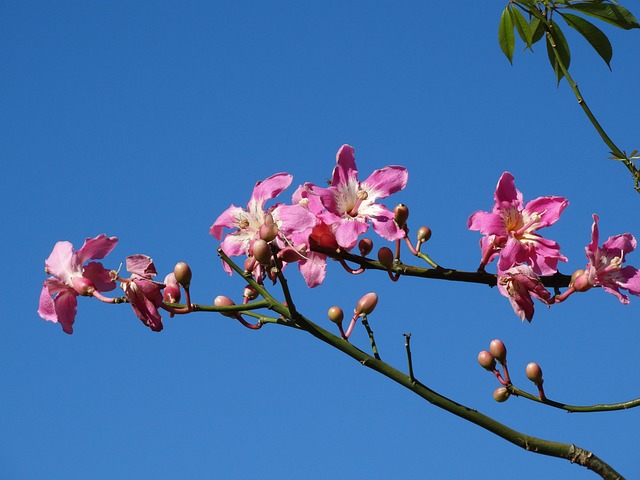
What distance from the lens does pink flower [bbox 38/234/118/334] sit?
204cm

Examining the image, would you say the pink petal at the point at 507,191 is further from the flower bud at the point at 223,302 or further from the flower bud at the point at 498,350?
the flower bud at the point at 223,302

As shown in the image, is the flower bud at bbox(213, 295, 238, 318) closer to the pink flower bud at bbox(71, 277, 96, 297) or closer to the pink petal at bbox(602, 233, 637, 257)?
the pink flower bud at bbox(71, 277, 96, 297)

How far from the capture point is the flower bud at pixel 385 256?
6.44ft

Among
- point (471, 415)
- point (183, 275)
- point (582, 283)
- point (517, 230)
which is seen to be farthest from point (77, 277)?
point (582, 283)

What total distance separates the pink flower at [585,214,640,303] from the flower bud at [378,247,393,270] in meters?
0.53

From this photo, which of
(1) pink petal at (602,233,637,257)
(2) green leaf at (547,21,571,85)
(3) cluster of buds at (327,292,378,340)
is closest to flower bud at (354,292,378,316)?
(3) cluster of buds at (327,292,378,340)

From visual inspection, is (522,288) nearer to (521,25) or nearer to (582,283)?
(582,283)

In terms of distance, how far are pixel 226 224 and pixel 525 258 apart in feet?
2.63

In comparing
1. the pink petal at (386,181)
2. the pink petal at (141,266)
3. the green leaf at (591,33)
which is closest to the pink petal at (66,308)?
the pink petal at (141,266)

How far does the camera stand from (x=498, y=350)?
213 centimetres

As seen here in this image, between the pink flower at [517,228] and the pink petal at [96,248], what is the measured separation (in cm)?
94

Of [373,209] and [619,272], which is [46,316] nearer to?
[373,209]

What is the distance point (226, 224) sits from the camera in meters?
2.16

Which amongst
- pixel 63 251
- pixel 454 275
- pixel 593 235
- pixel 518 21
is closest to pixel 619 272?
pixel 593 235
